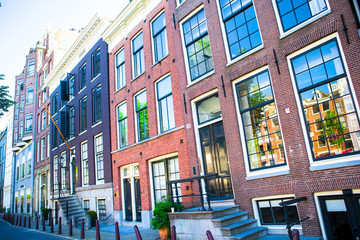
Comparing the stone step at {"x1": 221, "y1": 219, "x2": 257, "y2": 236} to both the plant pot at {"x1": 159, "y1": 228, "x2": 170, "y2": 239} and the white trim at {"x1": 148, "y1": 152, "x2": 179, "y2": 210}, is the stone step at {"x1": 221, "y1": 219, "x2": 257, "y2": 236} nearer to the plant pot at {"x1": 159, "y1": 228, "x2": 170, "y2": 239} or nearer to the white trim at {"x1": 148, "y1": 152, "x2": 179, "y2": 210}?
the plant pot at {"x1": 159, "y1": 228, "x2": 170, "y2": 239}

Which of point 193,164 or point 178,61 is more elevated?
point 178,61

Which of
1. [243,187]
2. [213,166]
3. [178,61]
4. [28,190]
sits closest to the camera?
[243,187]

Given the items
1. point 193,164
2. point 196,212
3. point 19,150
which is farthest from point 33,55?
point 196,212

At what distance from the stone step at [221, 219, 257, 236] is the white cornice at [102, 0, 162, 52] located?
36.4ft

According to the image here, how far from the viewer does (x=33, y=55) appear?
3434 centimetres

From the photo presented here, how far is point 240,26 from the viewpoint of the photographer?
8906 millimetres

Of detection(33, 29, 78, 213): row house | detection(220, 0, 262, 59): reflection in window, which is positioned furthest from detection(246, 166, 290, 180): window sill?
detection(33, 29, 78, 213): row house

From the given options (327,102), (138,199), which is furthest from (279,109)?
(138,199)

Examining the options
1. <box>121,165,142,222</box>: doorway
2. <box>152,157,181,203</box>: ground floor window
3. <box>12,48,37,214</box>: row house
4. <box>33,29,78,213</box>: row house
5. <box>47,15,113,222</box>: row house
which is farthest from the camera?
<box>12,48,37,214</box>: row house

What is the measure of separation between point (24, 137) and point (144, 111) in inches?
956

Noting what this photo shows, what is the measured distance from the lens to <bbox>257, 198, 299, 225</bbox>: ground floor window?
23.0 feet

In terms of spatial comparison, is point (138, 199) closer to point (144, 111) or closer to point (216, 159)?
point (144, 111)

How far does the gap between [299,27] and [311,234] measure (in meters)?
5.70

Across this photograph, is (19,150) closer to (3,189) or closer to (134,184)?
(3,189)
